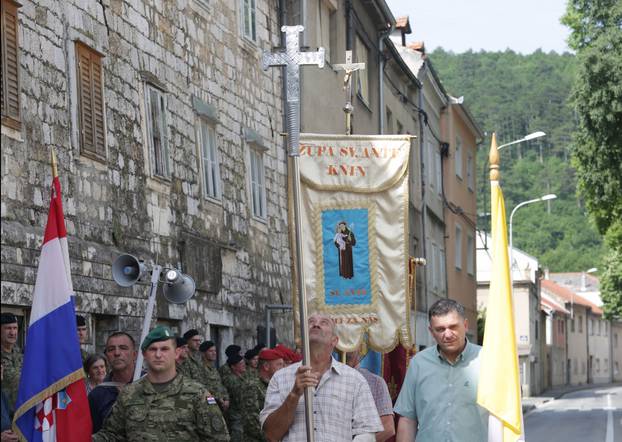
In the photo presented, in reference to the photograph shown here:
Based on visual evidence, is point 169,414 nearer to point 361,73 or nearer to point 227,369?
point 227,369

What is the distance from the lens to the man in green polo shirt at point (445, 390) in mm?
7508

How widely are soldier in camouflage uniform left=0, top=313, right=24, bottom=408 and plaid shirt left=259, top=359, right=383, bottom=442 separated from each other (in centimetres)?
237

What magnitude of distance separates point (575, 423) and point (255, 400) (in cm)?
2247

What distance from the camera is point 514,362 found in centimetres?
792

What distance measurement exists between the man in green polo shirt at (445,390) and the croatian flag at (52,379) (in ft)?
7.09

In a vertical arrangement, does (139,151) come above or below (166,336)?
above

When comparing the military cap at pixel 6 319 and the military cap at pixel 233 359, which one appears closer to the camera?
the military cap at pixel 6 319

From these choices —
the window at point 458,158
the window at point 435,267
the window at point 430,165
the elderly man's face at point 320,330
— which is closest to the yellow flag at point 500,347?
the elderly man's face at point 320,330

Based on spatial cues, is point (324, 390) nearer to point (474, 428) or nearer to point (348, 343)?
point (474, 428)

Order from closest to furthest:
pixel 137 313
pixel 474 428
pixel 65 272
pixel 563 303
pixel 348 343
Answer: pixel 474 428 → pixel 65 272 → pixel 348 343 → pixel 137 313 → pixel 563 303

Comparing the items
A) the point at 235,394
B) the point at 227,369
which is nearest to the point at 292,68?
the point at 235,394

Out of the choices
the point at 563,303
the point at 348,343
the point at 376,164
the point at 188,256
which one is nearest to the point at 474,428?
the point at 348,343

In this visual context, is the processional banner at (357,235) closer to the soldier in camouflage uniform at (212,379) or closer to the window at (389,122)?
the soldier in camouflage uniform at (212,379)

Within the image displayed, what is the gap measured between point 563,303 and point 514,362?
88.5 m
